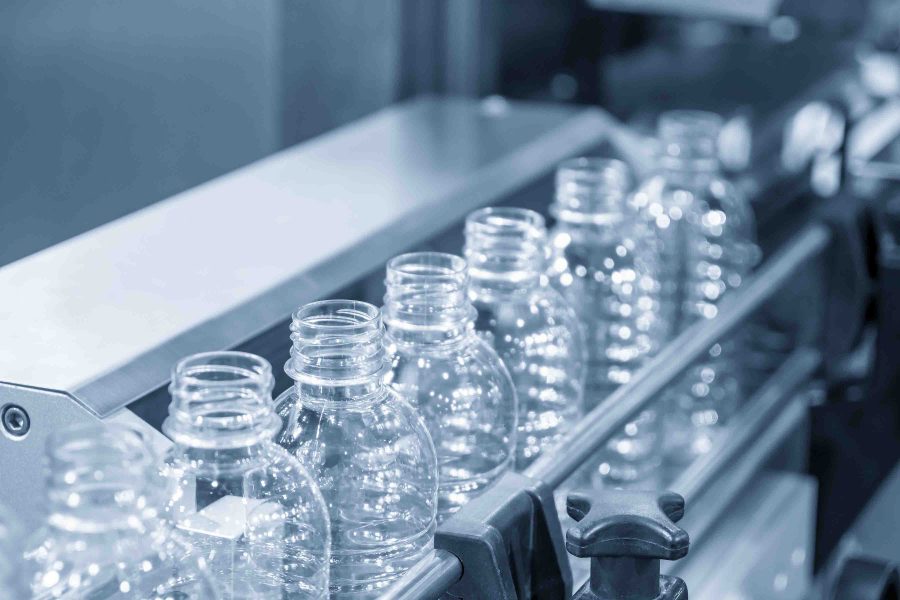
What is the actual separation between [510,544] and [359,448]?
0.33 ft

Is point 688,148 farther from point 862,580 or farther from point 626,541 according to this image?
point 626,541

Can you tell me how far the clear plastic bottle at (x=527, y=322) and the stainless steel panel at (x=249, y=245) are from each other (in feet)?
0.41

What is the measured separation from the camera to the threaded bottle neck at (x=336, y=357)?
72 cm

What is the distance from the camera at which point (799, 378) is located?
53.6 inches

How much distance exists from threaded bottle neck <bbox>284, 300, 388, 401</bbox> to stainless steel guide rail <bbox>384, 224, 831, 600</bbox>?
10 cm

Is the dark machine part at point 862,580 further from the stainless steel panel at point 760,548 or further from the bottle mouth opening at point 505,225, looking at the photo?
the bottle mouth opening at point 505,225

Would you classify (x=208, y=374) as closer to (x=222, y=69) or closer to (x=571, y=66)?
(x=222, y=69)

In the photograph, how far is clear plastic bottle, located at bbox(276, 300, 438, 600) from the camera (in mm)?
731

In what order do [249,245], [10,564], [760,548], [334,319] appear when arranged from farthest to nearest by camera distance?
[760,548]
[249,245]
[334,319]
[10,564]

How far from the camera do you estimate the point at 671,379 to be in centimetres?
100

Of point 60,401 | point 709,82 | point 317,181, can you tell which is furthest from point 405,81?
point 60,401

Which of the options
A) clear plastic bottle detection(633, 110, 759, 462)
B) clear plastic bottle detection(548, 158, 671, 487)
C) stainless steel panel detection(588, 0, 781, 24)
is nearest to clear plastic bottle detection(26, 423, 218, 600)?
clear plastic bottle detection(548, 158, 671, 487)

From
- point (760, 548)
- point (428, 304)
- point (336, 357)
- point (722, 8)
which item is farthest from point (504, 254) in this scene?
point (722, 8)

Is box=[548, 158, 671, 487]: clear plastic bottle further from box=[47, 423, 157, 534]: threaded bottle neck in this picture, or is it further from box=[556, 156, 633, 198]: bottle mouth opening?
box=[47, 423, 157, 534]: threaded bottle neck
